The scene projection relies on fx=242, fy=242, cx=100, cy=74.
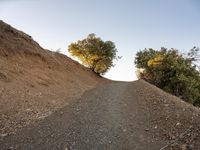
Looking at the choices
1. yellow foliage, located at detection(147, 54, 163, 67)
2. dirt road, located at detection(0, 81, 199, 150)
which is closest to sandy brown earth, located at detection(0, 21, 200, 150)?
dirt road, located at detection(0, 81, 199, 150)

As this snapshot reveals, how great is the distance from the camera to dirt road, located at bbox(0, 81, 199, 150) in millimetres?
8102

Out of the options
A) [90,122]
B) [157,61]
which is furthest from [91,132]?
[157,61]

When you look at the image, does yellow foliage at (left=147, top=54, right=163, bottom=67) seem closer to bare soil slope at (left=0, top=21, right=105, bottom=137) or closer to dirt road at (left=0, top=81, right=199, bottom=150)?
bare soil slope at (left=0, top=21, right=105, bottom=137)

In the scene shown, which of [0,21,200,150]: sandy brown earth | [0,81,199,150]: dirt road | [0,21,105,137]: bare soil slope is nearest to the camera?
[0,81,199,150]: dirt road

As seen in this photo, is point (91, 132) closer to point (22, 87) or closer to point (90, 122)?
point (90, 122)

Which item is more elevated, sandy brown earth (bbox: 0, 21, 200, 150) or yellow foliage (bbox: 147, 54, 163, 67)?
yellow foliage (bbox: 147, 54, 163, 67)

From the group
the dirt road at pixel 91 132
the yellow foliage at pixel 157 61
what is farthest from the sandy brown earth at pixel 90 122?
the yellow foliage at pixel 157 61

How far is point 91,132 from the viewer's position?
9180 millimetres

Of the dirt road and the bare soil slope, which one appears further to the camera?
the bare soil slope

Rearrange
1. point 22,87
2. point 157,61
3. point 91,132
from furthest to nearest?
point 157,61, point 22,87, point 91,132

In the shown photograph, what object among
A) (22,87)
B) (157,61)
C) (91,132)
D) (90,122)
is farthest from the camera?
(157,61)

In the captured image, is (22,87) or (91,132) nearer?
(91,132)

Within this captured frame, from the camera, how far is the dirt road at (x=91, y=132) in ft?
26.6

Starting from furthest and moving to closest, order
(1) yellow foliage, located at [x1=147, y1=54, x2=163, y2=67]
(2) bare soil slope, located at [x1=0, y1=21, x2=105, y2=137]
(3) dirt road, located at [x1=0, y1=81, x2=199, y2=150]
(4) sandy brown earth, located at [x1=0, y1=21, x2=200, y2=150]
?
(1) yellow foliage, located at [x1=147, y1=54, x2=163, y2=67] → (2) bare soil slope, located at [x1=0, y1=21, x2=105, y2=137] → (4) sandy brown earth, located at [x1=0, y1=21, x2=200, y2=150] → (3) dirt road, located at [x1=0, y1=81, x2=199, y2=150]
